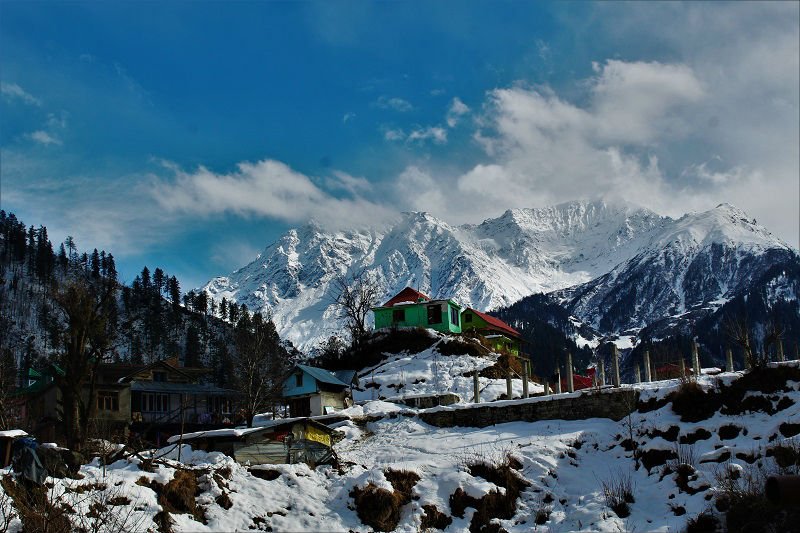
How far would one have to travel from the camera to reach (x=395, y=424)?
35.2 meters

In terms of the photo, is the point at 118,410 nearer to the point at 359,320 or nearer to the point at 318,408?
the point at 318,408

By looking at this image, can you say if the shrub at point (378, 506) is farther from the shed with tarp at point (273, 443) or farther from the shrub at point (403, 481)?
the shed with tarp at point (273, 443)

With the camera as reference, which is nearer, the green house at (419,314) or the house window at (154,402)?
the house window at (154,402)

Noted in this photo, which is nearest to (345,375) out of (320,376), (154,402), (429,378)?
(320,376)

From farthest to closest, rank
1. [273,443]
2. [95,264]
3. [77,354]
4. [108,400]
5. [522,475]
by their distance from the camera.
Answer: [95,264] < [108,400] < [273,443] < [77,354] < [522,475]

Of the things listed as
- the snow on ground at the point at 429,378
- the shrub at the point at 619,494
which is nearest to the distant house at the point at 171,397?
the snow on ground at the point at 429,378

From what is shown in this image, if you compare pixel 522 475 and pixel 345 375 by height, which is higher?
pixel 345 375

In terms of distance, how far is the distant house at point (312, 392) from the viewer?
48.3m

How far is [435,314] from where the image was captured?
65.9 metres

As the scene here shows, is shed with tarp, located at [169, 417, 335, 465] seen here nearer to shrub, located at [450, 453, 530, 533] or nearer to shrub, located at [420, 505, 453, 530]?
shrub, located at [420, 505, 453, 530]

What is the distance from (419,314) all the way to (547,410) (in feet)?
116

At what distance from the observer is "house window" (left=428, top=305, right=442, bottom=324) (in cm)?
6562

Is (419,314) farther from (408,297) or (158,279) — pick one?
(158,279)

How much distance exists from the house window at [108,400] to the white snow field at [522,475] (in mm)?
29004
